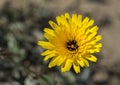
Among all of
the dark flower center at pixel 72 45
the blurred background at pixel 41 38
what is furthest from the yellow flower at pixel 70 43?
the blurred background at pixel 41 38

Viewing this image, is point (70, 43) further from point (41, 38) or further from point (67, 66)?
point (41, 38)

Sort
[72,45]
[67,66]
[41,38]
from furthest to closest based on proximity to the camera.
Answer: [41,38] < [72,45] < [67,66]

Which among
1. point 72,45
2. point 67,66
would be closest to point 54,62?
point 67,66

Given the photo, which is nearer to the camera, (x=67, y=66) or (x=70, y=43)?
(x=67, y=66)

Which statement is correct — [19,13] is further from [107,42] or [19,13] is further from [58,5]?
[107,42]

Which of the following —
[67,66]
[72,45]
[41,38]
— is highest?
[41,38]

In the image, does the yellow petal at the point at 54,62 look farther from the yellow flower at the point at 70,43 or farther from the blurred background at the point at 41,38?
the blurred background at the point at 41,38
